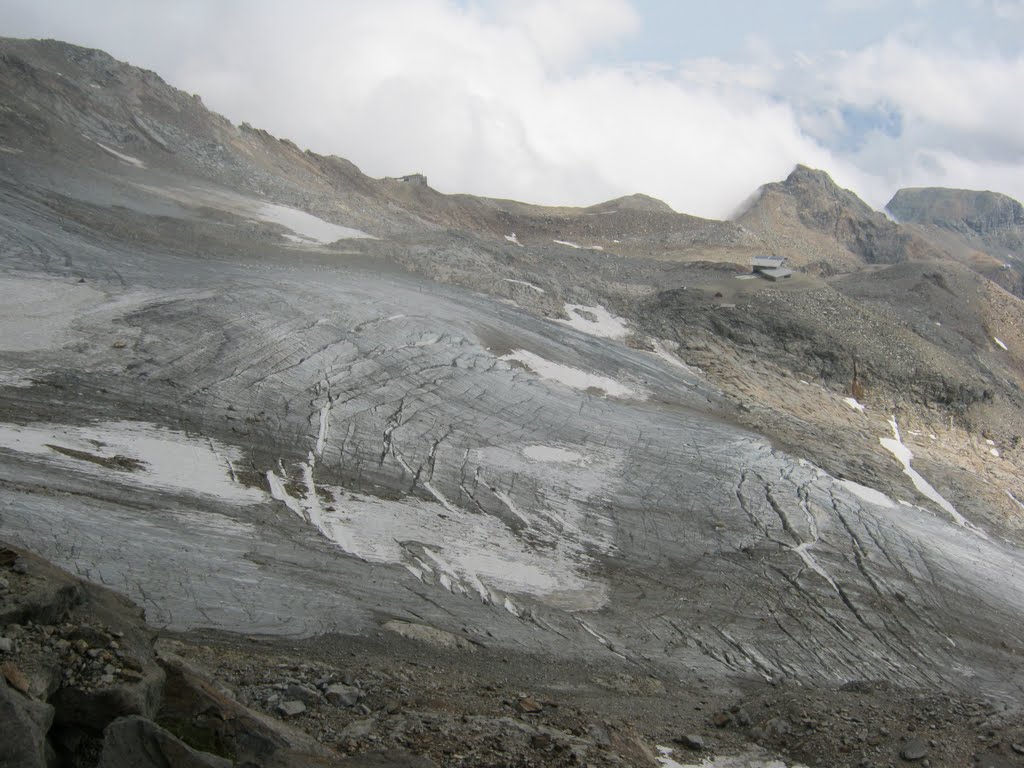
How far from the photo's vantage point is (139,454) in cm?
1795

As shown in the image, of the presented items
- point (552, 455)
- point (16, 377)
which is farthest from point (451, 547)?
point (16, 377)

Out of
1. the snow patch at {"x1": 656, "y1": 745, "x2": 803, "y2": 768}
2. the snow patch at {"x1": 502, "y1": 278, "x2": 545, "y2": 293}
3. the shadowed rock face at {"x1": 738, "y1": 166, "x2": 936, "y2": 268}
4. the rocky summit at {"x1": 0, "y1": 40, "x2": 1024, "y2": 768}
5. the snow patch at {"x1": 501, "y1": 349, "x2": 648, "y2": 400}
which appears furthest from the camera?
the shadowed rock face at {"x1": 738, "y1": 166, "x2": 936, "y2": 268}

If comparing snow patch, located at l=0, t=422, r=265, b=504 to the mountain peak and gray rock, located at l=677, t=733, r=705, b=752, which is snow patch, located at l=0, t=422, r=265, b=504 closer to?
gray rock, located at l=677, t=733, r=705, b=752

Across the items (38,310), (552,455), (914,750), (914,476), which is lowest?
(914,750)

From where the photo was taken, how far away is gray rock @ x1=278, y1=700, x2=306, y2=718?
31.0 feet

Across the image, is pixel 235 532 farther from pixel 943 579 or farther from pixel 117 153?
pixel 117 153

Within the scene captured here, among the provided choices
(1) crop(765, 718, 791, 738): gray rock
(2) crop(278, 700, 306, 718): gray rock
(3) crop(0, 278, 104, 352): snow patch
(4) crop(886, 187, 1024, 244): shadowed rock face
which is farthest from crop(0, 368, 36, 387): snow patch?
Answer: (4) crop(886, 187, 1024, 244): shadowed rock face

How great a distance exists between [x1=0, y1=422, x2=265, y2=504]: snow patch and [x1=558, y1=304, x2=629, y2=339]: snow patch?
20528mm

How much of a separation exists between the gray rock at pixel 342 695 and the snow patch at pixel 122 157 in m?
38.1

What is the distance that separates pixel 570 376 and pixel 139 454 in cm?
1579

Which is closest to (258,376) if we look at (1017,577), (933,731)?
(933,731)

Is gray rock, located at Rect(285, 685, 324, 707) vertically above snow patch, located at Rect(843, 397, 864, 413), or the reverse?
snow patch, located at Rect(843, 397, 864, 413)

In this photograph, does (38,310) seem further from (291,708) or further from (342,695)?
(291,708)

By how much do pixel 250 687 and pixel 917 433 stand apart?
104ft
